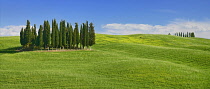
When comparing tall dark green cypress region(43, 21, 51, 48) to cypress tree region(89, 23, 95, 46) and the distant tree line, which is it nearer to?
the distant tree line

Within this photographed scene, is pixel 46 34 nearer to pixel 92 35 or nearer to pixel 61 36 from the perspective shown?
pixel 61 36

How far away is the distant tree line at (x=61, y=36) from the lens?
7638cm

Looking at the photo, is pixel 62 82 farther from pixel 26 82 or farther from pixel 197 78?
pixel 197 78

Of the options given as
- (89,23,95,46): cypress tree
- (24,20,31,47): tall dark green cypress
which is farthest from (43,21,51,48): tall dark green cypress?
(89,23,95,46): cypress tree

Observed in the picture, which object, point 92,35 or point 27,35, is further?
point 27,35

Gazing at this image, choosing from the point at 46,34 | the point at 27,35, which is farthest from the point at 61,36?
the point at 27,35

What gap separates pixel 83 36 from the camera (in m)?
78.7

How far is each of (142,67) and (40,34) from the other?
50.3 m

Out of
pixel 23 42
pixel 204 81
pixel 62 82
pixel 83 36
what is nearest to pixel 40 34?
pixel 23 42

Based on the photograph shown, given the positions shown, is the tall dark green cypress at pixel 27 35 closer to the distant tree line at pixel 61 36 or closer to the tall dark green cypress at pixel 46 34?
the distant tree line at pixel 61 36

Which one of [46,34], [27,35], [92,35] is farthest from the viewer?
[27,35]

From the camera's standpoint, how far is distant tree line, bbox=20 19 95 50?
3007 inches

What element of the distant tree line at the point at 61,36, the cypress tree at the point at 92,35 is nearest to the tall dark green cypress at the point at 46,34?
the distant tree line at the point at 61,36

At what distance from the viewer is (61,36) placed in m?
77.8
